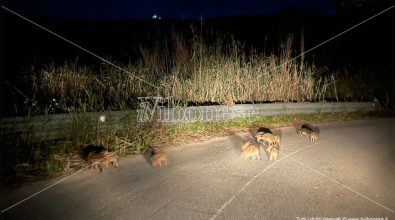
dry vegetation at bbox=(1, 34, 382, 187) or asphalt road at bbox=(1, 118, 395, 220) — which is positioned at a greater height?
dry vegetation at bbox=(1, 34, 382, 187)

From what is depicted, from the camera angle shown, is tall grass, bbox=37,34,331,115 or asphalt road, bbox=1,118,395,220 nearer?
asphalt road, bbox=1,118,395,220

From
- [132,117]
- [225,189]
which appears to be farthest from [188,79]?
[225,189]

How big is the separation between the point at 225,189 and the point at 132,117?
11.6 ft

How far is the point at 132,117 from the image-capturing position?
28.5 feet

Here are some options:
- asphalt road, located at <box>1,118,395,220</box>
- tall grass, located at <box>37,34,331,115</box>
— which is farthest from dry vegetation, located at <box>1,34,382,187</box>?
asphalt road, located at <box>1,118,395,220</box>

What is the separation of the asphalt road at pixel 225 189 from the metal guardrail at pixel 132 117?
4.02 ft

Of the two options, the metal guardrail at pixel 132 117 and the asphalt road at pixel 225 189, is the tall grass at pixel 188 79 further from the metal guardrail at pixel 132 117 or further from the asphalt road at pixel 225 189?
the asphalt road at pixel 225 189

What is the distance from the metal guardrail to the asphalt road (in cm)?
123

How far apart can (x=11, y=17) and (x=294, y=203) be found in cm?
3589

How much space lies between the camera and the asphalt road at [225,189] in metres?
5.03

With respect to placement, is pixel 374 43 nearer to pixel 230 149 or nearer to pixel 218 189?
pixel 230 149

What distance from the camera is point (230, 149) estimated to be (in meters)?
8.25

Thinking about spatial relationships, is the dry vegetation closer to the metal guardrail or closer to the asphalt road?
the metal guardrail

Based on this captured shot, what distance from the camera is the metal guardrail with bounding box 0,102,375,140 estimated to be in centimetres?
708
